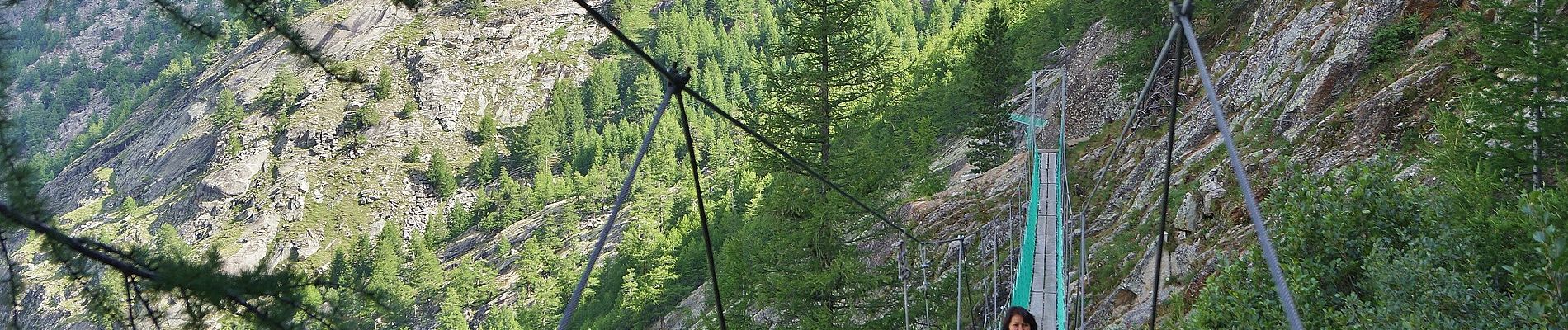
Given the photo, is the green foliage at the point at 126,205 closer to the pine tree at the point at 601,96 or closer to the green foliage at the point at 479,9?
the pine tree at the point at 601,96

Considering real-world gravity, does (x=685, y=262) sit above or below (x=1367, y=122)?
below

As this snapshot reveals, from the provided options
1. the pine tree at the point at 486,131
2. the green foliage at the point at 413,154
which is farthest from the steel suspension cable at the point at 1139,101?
the green foliage at the point at 413,154

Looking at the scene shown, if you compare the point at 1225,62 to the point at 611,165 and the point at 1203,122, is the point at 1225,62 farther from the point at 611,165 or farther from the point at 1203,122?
the point at 611,165

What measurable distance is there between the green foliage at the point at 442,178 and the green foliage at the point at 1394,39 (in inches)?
4712

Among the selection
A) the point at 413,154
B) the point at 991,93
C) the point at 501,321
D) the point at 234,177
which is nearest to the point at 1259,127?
the point at 991,93

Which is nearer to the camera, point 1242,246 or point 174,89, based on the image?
point 1242,246

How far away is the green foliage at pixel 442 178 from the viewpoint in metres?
120

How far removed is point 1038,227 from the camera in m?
16.6

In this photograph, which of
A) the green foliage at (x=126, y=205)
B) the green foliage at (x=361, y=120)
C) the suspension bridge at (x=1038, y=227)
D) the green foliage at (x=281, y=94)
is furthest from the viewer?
the green foliage at (x=281, y=94)

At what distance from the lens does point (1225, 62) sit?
665 inches

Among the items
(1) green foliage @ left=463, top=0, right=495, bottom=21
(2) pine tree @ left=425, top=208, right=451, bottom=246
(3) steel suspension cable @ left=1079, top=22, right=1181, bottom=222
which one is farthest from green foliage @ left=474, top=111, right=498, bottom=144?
(1) green foliage @ left=463, top=0, right=495, bottom=21

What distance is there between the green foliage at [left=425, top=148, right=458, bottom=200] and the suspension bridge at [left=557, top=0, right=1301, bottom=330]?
106 meters

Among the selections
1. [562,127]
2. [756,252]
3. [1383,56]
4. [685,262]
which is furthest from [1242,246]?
[562,127]

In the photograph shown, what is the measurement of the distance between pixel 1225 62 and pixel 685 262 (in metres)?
33.0
